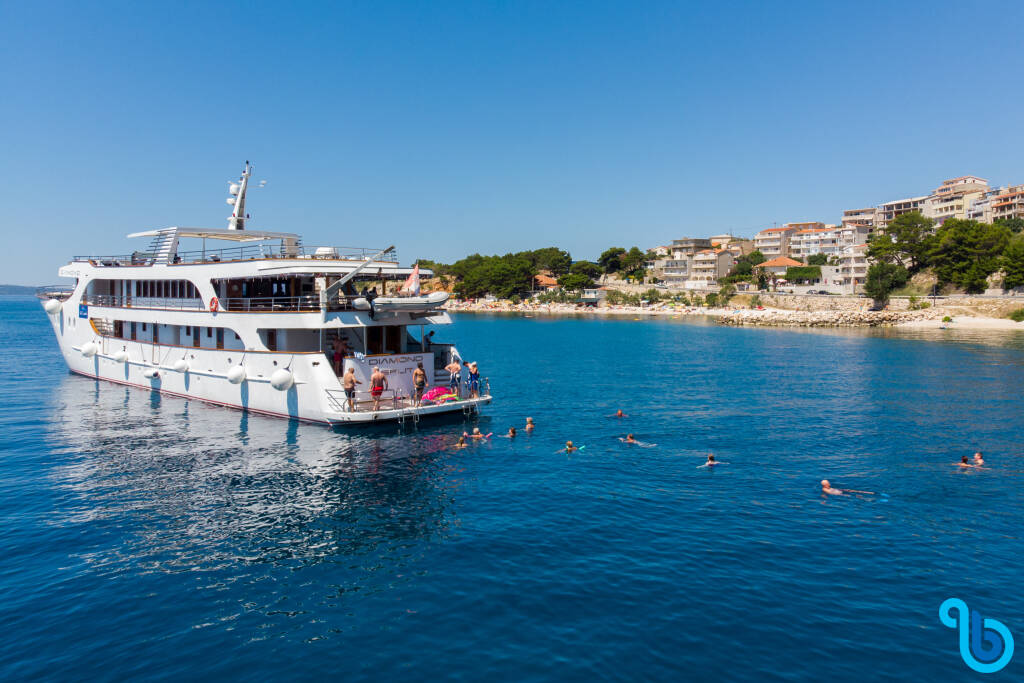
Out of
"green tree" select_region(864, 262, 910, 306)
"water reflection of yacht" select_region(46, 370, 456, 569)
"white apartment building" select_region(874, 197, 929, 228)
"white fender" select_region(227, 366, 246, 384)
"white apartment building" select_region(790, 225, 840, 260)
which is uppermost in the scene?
"white apartment building" select_region(874, 197, 929, 228)

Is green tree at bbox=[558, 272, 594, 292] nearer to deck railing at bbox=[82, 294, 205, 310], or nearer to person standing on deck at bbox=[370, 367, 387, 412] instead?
deck railing at bbox=[82, 294, 205, 310]

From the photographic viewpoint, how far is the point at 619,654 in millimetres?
12648

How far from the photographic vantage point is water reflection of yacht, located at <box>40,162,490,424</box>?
2946 cm

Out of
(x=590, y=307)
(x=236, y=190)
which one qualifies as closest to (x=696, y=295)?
(x=590, y=307)

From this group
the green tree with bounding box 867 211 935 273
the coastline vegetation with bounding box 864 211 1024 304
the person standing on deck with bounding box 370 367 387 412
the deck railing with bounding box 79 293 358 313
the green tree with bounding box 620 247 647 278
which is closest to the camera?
the person standing on deck with bounding box 370 367 387 412

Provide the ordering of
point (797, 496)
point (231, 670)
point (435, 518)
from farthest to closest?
point (797, 496) → point (435, 518) → point (231, 670)

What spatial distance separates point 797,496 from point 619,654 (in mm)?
12885

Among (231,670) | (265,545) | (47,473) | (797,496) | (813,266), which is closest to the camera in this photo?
(231,670)

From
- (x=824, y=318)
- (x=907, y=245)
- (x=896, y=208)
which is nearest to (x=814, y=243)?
(x=896, y=208)

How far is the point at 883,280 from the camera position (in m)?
116

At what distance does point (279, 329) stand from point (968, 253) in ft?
419

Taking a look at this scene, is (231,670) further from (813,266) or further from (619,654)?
(813,266)

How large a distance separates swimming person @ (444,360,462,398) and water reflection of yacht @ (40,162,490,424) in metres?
0.24

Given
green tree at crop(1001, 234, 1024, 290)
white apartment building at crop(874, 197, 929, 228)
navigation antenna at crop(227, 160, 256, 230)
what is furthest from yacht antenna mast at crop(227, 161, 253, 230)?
white apartment building at crop(874, 197, 929, 228)
